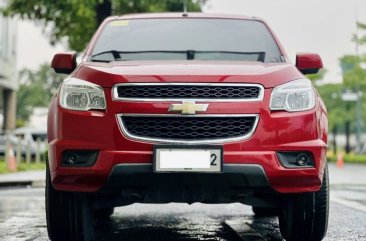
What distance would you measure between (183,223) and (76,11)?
1414 cm

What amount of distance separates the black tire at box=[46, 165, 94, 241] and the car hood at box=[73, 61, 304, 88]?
785 mm

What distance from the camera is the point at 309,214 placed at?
508 cm

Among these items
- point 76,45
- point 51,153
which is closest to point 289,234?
point 51,153

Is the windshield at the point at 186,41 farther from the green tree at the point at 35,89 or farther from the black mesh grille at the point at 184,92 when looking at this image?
the green tree at the point at 35,89

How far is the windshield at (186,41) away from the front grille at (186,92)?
2.55 ft

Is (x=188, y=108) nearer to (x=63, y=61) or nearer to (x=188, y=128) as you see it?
(x=188, y=128)

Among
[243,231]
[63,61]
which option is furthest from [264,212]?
[63,61]

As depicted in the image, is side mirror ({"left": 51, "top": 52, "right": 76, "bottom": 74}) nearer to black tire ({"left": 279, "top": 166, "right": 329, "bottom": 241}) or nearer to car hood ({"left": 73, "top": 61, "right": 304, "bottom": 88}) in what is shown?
car hood ({"left": 73, "top": 61, "right": 304, "bottom": 88})

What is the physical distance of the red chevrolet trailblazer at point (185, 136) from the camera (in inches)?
178

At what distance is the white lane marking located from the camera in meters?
5.63

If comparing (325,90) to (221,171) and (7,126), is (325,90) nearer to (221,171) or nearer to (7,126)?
(7,126)

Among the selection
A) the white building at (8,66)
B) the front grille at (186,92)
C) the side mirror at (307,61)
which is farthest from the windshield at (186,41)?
the white building at (8,66)

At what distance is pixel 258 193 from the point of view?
5117 mm

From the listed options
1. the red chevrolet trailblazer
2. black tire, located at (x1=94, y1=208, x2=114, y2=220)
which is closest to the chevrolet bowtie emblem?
the red chevrolet trailblazer
